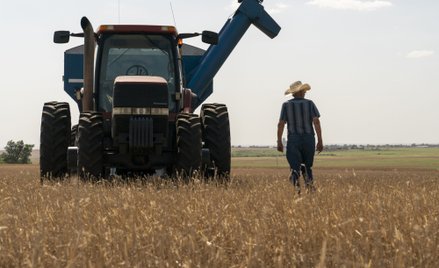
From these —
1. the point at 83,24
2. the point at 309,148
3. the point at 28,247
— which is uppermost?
the point at 83,24

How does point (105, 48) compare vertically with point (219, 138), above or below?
above

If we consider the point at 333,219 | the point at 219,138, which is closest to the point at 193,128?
the point at 219,138

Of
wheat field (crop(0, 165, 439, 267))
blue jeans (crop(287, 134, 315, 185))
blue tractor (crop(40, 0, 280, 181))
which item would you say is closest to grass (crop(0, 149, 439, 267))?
wheat field (crop(0, 165, 439, 267))

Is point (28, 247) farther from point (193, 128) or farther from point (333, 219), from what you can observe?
point (193, 128)

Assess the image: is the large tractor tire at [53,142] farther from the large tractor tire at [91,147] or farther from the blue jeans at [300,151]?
the blue jeans at [300,151]

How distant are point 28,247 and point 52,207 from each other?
161 centimetres

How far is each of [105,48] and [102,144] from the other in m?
1.58

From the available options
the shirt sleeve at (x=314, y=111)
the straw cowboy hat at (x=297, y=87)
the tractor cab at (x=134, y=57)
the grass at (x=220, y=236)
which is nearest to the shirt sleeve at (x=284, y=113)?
the straw cowboy hat at (x=297, y=87)

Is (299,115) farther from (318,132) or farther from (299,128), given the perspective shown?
(318,132)

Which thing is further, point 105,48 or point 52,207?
point 105,48

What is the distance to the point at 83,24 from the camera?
26.3 ft

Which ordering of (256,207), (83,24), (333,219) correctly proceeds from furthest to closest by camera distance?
(83,24)
(256,207)
(333,219)

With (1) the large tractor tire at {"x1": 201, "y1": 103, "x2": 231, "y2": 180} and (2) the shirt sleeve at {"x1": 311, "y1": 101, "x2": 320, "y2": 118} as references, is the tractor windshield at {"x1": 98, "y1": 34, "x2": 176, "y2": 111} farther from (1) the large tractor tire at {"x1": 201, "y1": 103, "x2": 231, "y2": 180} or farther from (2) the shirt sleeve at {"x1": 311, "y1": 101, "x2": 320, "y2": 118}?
(2) the shirt sleeve at {"x1": 311, "y1": 101, "x2": 320, "y2": 118}

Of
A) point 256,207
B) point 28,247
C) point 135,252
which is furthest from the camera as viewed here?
point 256,207
